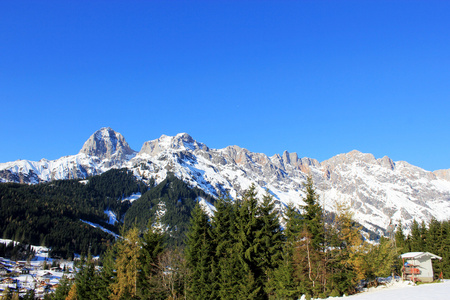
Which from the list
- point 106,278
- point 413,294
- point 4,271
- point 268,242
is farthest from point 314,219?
point 4,271

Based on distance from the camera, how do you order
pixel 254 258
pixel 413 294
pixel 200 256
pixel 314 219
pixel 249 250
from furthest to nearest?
pixel 200 256 → pixel 254 258 → pixel 314 219 → pixel 249 250 → pixel 413 294

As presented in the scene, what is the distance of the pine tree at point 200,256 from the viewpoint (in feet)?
143

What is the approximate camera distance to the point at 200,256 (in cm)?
4519

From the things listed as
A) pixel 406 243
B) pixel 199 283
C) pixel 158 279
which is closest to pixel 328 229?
pixel 199 283

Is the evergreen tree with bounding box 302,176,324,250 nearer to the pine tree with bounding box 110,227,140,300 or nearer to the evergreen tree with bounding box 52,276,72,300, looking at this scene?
the pine tree with bounding box 110,227,140,300

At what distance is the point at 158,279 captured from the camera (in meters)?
45.7

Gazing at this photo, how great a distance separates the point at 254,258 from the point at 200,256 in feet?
27.7

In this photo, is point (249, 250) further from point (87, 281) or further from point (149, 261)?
point (87, 281)

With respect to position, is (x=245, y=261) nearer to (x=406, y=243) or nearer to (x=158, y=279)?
(x=158, y=279)

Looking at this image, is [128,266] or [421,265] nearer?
[128,266]

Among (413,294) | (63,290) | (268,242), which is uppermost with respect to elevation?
(268,242)

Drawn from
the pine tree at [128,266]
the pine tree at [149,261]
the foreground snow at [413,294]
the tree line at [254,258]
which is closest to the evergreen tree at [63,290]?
the tree line at [254,258]

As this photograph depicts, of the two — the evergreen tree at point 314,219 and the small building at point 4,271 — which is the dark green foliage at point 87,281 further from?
the small building at point 4,271

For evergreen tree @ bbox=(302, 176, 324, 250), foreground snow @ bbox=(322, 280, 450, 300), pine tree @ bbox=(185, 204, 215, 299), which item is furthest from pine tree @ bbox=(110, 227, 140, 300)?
foreground snow @ bbox=(322, 280, 450, 300)
